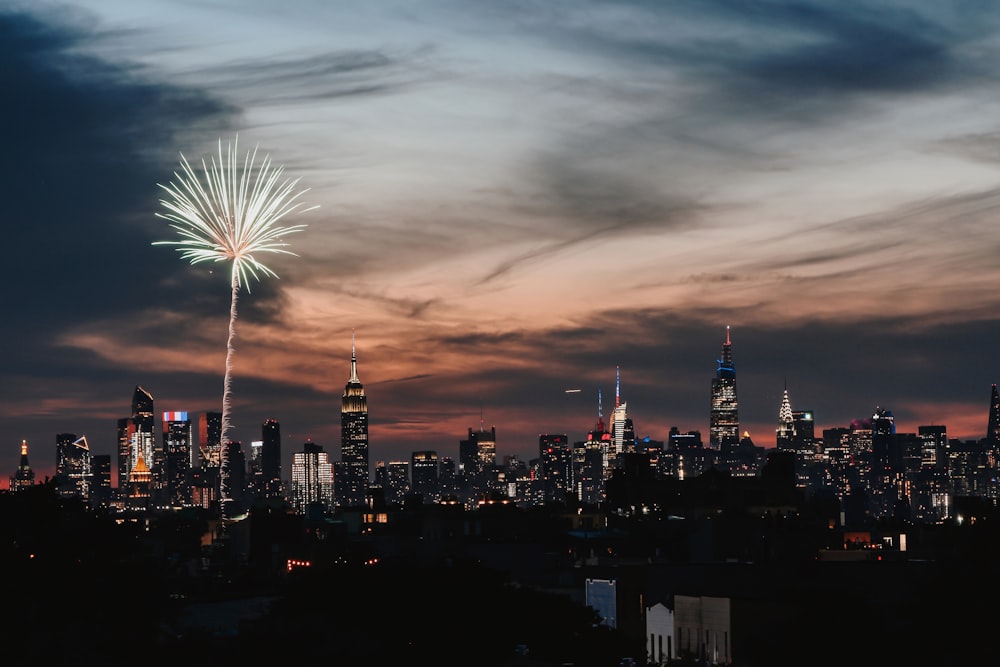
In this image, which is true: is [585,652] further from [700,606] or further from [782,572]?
[782,572]

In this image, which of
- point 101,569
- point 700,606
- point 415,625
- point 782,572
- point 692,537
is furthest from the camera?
point 692,537

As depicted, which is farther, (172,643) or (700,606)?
(700,606)

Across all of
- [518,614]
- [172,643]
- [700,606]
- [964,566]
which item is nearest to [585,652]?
[518,614]

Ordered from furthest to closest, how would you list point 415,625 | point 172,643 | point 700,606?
point 700,606, point 415,625, point 172,643

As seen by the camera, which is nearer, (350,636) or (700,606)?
(350,636)

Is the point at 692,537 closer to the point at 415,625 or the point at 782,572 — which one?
the point at 782,572

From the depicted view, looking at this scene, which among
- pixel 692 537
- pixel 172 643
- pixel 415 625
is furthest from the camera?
pixel 692 537

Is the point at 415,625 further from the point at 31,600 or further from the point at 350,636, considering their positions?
the point at 31,600

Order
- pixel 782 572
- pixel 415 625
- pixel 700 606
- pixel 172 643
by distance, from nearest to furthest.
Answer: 1. pixel 172 643
2. pixel 415 625
3. pixel 700 606
4. pixel 782 572

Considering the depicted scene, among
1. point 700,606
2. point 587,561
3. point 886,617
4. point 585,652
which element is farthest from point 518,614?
point 587,561
